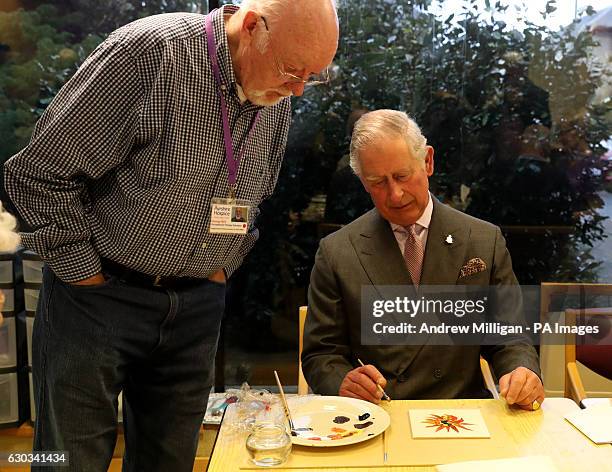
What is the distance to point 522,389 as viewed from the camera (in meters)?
1.58

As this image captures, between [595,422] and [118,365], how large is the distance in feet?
3.37

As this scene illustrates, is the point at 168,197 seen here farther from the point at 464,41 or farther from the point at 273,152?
the point at 464,41

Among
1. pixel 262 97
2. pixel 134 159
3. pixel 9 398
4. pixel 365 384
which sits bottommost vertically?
pixel 9 398

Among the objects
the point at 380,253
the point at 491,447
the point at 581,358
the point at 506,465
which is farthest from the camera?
the point at 581,358

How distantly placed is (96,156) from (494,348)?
48.1 inches

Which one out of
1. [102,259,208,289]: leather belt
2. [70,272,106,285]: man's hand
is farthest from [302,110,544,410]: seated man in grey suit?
[70,272,106,285]: man's hand

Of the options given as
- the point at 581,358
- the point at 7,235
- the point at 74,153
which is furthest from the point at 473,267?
the point at 7,235

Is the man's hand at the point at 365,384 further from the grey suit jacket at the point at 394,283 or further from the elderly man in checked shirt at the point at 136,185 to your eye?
the elderly man in checked shirt at the point at 136,185

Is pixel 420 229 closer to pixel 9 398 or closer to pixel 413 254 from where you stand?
pixel 413 254

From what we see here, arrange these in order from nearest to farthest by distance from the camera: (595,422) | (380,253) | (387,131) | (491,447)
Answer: (491,447), (595,422), (387,131), (380,253)

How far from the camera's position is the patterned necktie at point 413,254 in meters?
2.11

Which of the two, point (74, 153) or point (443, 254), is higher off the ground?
point (74, 153)

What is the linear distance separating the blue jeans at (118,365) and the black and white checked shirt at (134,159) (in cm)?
8

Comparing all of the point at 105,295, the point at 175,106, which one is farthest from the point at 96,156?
the point at 105,295
